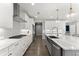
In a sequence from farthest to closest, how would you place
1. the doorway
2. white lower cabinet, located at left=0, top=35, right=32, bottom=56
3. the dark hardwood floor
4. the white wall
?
1. the doorway
2. the dark hardwood floor
3. the white wall
4. white lower cabinet, located at left=0, top=35, right=32, bottom=56

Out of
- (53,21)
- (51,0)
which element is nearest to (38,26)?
(53,21)

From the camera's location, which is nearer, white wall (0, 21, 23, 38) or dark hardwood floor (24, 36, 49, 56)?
white wall (0, 21, 23, 38)

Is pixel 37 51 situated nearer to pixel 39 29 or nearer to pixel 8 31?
pixel 8 31

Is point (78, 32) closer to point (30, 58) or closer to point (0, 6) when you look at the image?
point (0, 6)

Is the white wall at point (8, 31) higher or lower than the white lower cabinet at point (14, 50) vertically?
higher

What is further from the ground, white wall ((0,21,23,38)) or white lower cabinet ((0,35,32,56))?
white wall ((0,21,23,38))

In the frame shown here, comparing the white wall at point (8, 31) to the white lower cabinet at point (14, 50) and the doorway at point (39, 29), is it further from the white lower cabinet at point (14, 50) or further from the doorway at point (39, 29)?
the doorway at point (39, 29)

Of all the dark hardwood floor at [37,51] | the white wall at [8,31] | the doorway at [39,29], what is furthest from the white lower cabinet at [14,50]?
the doorway at [39,29]

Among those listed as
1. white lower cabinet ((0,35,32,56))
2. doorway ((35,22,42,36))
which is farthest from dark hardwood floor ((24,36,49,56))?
doorway ((35,22,42,36))

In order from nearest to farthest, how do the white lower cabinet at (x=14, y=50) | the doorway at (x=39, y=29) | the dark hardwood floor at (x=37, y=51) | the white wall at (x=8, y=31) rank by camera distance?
the white lower cabinet at (x=14, y=50)
the white wall at (x=8, y=31)
the dark hardwood floor at (x=37, y=51)
the doorway at (x=39, y=29)

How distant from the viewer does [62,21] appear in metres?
9.91

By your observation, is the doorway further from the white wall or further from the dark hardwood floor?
the white wall

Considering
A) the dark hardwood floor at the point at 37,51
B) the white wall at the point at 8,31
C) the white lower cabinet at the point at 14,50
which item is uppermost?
the white wall at the point at 8,31

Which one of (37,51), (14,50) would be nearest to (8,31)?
(14,50)
